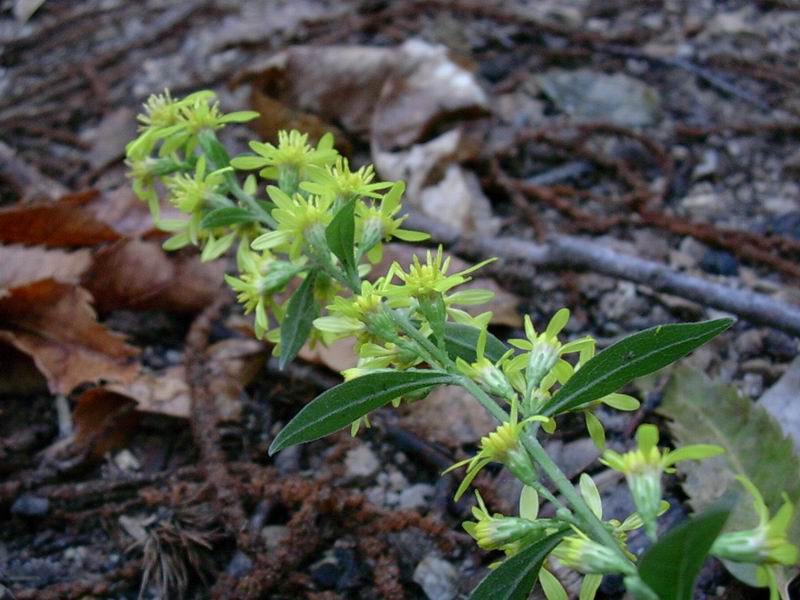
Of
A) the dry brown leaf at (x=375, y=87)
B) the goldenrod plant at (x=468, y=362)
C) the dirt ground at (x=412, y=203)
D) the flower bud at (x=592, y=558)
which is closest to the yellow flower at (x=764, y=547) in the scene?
the goldenrod plant at (x=468, y=362)

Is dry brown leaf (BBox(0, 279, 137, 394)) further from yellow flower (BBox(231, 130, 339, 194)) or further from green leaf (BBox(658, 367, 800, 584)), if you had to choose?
green leaf (BBox(658, 367, 800, 584))

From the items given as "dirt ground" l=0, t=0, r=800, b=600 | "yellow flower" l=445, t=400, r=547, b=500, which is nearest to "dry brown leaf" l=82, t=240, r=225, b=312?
"dirt ground" l=0, t=0, r=800, b=600

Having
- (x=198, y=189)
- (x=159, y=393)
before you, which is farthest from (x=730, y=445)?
(x=159, y=393)

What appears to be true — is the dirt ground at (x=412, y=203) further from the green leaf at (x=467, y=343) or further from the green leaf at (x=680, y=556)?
the green leaf at (x=680, y=556)

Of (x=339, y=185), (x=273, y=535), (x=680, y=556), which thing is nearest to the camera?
(x=680, y=556)

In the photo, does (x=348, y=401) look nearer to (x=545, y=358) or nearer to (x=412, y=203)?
(x=545, y=358)

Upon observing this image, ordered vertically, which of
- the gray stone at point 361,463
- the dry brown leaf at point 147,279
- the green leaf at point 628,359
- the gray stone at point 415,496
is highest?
the green leaf at point 628,359
